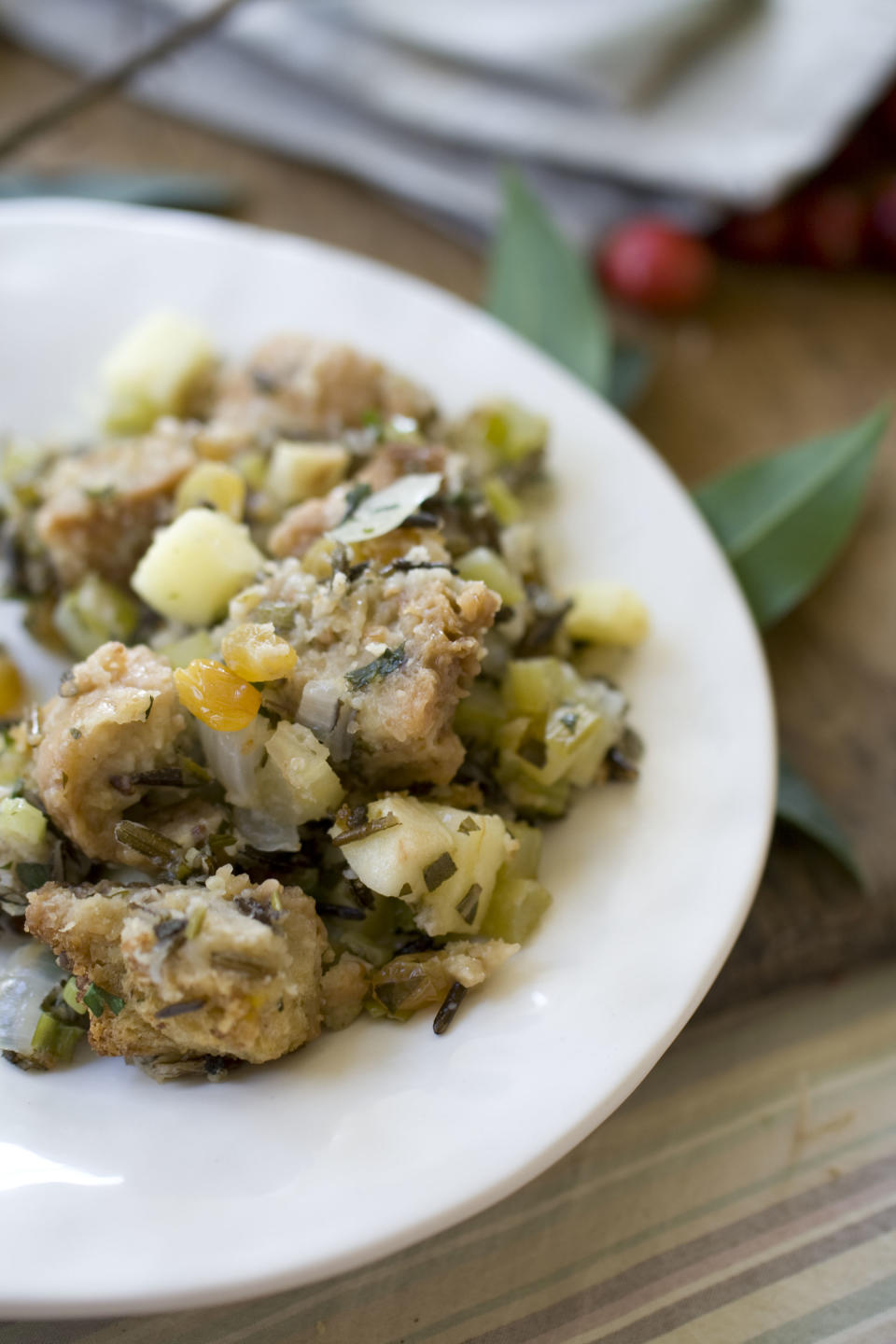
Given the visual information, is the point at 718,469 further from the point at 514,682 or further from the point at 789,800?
the point at 514,682

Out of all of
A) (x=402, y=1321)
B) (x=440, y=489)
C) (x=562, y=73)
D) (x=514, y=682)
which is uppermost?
(x=562, y=73)

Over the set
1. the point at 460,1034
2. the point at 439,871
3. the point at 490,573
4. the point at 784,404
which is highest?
the point at 490,573

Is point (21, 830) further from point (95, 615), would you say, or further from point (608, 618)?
point (608, 618)

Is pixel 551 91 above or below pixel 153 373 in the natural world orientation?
above

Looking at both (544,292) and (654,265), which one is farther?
(654,265)

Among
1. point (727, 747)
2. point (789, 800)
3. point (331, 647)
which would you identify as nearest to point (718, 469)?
point (789, 800)

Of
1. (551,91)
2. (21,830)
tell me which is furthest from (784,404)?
(21,830)

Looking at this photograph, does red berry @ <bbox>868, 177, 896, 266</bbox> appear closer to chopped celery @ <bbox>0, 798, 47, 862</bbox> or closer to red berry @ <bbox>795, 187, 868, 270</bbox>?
red berry @ <bbox>795, 187, 868, 270</bbox>

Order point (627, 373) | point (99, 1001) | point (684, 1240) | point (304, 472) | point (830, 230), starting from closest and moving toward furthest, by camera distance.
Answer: point (99, 1001) < point (684, 1240) < point (304, 472) < point (627, 373) < point (830, 230)
